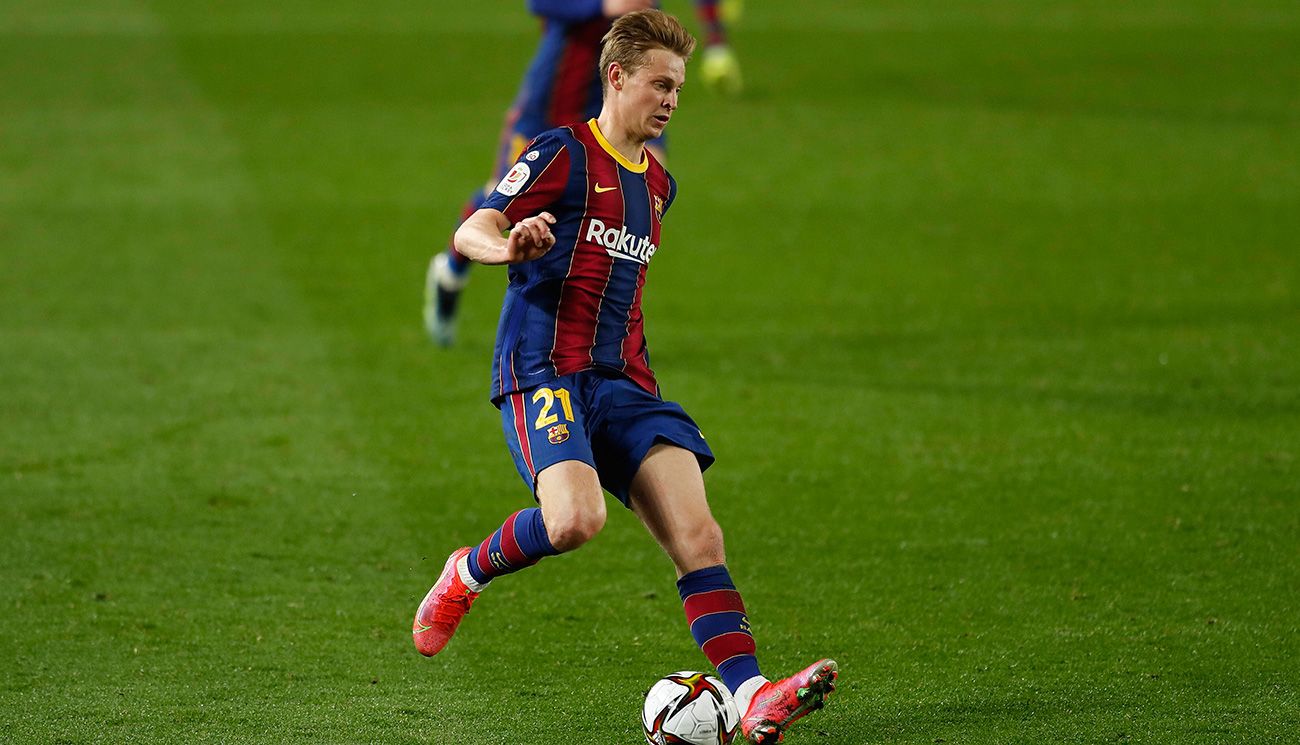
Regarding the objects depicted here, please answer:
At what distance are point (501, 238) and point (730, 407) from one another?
3.84 m

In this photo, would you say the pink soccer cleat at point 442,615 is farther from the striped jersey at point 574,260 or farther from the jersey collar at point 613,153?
the jersey collar at point 613,153

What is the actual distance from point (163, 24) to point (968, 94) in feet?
31.3

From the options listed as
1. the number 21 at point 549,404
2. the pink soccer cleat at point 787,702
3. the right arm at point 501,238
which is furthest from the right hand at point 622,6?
the pink soccer cleat at point 787,702

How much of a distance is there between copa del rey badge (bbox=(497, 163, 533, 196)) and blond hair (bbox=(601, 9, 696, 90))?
0.34 m

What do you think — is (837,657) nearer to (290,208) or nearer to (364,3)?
(290,208)

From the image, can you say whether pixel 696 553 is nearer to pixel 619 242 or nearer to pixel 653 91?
pixel 619 242

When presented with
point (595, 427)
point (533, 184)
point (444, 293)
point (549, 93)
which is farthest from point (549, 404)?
point (549, 93)

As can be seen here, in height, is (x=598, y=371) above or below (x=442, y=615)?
above

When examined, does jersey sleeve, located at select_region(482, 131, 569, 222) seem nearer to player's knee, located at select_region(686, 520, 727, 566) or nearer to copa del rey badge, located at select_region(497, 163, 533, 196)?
copa del rey badge, located at select_region(497, 163, 533, 196)

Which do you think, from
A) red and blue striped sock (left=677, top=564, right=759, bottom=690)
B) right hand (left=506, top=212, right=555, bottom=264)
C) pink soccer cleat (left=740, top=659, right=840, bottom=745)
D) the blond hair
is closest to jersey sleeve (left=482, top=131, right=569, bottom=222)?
the blond hair

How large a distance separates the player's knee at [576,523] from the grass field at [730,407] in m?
0.53

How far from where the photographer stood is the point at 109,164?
1374cm

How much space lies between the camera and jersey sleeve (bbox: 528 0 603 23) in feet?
29.4

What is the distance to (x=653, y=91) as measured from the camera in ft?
15.0
